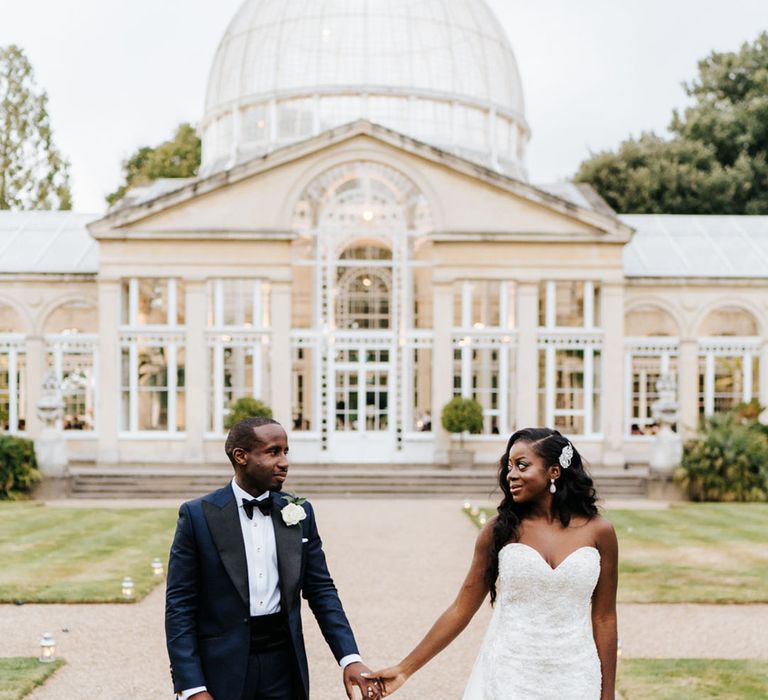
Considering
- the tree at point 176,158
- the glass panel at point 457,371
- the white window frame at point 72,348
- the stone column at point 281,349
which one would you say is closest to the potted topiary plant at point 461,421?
the glass panel at point 457,371

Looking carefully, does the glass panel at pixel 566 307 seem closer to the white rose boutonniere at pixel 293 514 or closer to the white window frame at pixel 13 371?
the white window frame at pixel 13 371

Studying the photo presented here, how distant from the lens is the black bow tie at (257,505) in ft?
15.7

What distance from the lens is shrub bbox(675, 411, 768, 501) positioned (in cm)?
2311

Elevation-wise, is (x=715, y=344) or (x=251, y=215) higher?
(x=251, y=215)

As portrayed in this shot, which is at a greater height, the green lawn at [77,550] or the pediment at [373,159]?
the pediment at [373,159]

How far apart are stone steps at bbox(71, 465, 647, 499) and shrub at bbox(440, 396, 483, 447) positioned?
153cm

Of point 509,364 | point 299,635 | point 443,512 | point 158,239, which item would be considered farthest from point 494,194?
point 299,635

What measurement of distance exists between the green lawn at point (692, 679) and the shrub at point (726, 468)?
1428 cm

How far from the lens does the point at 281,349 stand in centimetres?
2795

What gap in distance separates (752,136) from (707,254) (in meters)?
15.5

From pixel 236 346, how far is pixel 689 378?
427 inches

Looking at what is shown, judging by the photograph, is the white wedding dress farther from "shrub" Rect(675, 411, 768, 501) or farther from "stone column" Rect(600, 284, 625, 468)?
"stone column" Rect(600, 284, 625, 468)

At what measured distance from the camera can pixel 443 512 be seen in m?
21.0

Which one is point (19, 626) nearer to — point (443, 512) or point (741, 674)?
point (741, 674)
